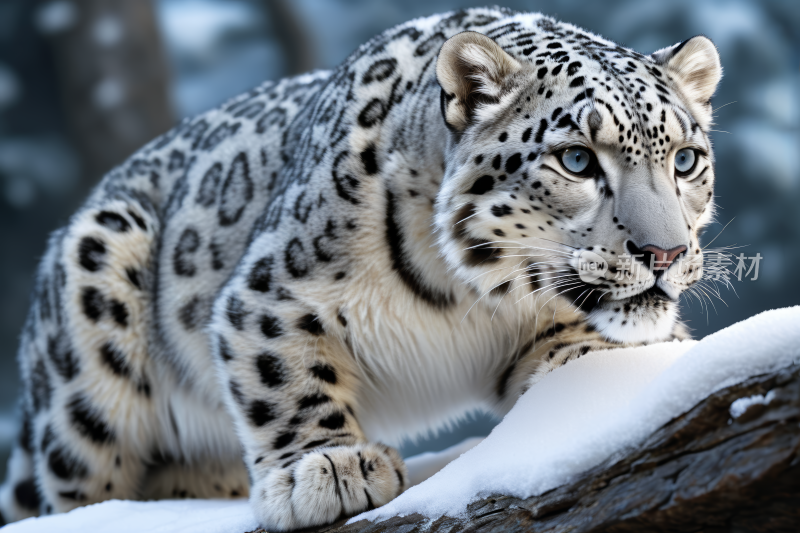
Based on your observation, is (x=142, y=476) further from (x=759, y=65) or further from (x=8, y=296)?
(x=759, y=65)

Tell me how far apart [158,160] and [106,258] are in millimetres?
548

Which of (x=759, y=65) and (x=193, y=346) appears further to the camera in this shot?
(x=759, y=65)

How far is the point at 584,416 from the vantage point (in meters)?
1.51

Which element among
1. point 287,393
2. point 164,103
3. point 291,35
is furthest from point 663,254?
point 291,35

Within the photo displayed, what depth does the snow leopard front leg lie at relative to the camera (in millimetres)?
1784

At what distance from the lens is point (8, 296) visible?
586 cm

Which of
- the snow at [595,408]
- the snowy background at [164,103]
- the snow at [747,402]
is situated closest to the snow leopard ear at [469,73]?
the snow at [595,408]

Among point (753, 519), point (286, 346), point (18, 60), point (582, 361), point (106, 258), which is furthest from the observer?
point (18, 60)

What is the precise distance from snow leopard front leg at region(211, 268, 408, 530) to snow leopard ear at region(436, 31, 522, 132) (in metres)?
0.57

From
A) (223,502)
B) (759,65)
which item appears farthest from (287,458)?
(759,65)

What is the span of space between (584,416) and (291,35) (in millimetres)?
5606

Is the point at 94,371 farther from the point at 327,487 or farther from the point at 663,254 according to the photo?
the point at 663,254

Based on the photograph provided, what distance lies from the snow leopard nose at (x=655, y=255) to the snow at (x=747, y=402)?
41cm

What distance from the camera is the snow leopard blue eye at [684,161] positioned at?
5.76ft
